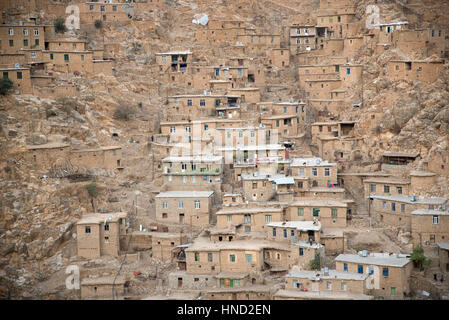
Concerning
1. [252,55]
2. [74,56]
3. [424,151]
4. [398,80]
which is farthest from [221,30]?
[424,151]

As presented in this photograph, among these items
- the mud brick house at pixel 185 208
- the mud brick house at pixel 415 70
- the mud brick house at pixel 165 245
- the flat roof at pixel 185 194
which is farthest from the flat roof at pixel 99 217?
the mud brick house at pixel 415 70

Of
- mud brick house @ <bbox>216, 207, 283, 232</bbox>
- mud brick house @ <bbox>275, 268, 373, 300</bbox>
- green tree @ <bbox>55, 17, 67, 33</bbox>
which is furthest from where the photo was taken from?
green tree @ <bbox>55, 17, 67, 33</bbox>

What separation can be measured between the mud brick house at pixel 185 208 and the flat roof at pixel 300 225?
4.32m

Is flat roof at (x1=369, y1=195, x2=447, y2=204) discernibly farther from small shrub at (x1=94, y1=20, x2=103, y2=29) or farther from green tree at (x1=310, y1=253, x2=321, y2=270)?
small shrub at (x1=94, y1=20, x2=103, y2=29)

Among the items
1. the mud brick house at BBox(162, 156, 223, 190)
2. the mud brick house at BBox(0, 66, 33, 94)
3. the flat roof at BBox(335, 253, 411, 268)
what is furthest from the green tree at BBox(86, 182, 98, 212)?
the flat roof at BBox(335, 253, 411, 268)

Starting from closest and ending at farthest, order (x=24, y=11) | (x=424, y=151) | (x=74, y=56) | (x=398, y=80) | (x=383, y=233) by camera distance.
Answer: (x=383, y=233) → (x=424, y=151) → (x=398, y=80) → (x=74, y=56) → (x=24, y=11)

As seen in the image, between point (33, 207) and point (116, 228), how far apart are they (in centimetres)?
528

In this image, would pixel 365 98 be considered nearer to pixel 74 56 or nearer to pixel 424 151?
pixel 424 151

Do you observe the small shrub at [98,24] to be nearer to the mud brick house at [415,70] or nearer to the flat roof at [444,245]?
the mud brick house at [415,70]

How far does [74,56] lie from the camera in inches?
2322

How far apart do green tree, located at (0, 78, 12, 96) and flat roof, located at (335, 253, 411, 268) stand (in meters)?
23.9

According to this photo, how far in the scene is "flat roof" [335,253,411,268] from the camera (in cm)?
4328

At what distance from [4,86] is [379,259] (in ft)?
85.4

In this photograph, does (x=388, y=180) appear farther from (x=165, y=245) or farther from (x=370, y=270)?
(x=165, y=245)
